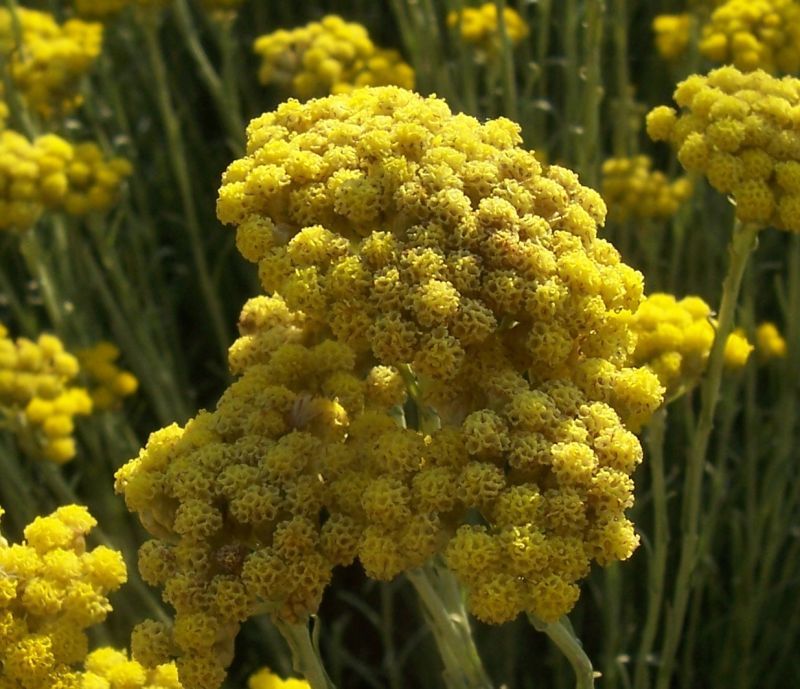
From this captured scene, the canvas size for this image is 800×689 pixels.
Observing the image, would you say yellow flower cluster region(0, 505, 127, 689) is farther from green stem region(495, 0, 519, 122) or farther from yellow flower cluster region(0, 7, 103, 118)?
yellow flower cluster region(0, 7, 103, 118)

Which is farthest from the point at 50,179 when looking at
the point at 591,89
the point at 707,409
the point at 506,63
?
the point at 707,409

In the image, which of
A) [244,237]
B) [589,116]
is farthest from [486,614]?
[589,116]

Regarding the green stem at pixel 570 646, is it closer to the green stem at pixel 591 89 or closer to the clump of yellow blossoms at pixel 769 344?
the green stem at pixel 591 89

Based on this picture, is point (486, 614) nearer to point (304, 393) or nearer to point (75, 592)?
point (304, 393)

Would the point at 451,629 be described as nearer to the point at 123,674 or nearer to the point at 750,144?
the point at 123,674

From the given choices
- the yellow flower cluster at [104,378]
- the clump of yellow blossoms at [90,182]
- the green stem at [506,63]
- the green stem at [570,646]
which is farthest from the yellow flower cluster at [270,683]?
the clump of yellow blossoms at [90,182]

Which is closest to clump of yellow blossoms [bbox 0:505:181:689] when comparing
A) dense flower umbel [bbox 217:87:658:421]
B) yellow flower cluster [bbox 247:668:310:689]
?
yellow flower cluster [bbox 247:668:310:689]
